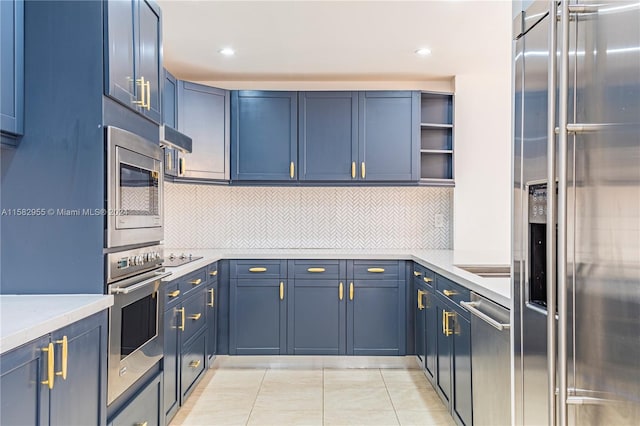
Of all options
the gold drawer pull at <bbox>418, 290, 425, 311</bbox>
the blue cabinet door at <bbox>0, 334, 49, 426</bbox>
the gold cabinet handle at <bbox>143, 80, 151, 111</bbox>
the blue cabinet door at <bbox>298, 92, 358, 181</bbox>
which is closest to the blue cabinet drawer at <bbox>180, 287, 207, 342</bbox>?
the gold cabinet handle at <bbox>143, 80, 151, 111</bbox>

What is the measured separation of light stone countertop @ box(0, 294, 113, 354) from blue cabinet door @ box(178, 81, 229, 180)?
222 centimetres

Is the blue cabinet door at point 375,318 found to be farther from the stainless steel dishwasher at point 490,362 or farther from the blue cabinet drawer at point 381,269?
the stainless steel dishwasher at point 490,362

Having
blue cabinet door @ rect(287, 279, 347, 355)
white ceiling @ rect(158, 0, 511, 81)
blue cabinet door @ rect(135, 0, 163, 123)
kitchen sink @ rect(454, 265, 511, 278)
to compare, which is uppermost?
white ceiling @ rect(158, 0, 511, 81)

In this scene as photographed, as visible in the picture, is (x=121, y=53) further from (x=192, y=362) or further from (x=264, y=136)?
(x=264, y=136)

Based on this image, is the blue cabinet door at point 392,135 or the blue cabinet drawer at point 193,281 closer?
the blue cabinet drawer at point 193,281

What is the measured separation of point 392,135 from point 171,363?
259cm

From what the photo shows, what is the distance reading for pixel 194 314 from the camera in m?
3.09

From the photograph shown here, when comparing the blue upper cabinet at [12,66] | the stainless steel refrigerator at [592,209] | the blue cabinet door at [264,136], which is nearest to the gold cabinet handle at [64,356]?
the blue upper cabinet at [12,66]

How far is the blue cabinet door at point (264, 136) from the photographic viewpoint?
13.4ft

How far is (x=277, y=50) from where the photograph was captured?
11.6 feet

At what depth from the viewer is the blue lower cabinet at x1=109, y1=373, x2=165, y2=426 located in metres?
1.83

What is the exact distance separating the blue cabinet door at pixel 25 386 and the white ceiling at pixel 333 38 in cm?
222

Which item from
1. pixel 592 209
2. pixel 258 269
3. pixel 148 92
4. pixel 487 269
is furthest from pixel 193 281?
pixel 592 209

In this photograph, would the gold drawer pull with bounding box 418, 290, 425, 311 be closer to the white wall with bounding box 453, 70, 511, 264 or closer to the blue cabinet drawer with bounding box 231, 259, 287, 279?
the white wall with bounding box 453, 70, 511, 264
